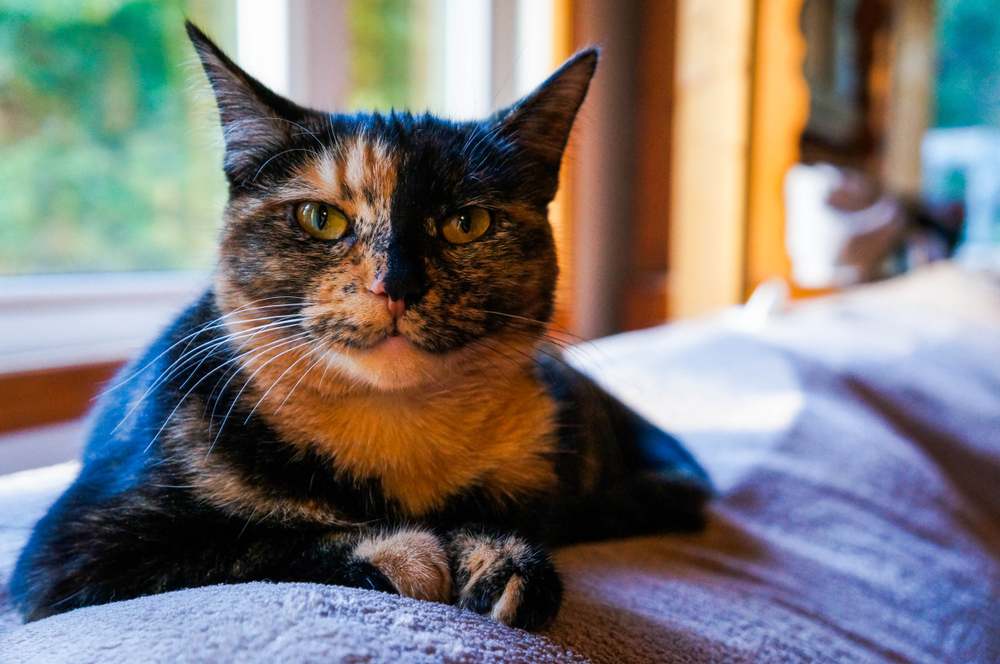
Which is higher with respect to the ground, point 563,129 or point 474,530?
point 563,129

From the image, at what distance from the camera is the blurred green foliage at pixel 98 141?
5.00 feet

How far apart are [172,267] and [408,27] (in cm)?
98

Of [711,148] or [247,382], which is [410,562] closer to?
[247,382]

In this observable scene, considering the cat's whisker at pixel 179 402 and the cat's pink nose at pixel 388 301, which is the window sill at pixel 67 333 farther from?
the cat's pink nose at pixel 388 301

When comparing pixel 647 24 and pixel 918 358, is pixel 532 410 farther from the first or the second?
pixel 647 24

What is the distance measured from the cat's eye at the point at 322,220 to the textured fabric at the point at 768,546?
13.3 inches

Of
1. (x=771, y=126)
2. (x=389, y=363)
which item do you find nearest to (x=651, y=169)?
(x=771, y=126)

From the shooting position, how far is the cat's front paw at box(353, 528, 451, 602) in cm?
52

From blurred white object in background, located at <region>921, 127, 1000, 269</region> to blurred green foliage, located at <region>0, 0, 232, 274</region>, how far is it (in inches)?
148

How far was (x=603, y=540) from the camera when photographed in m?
0.80

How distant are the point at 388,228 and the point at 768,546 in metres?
0.54

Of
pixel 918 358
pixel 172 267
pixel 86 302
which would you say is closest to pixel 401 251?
pixel 918 358

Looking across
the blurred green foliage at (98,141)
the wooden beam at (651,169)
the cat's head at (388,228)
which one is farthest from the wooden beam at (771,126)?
the cat's head at (388,228)

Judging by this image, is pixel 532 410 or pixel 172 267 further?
pixel 172 267
